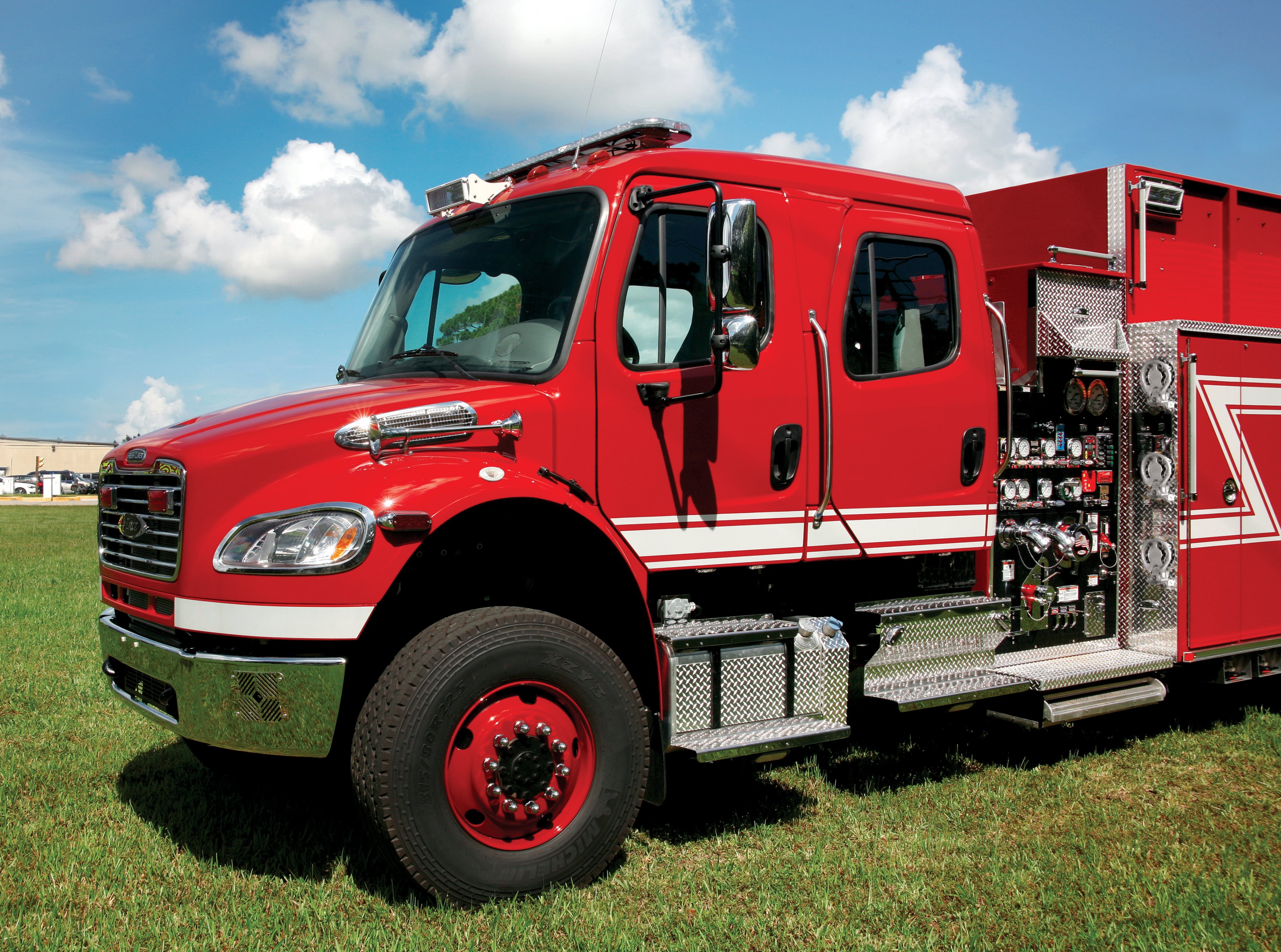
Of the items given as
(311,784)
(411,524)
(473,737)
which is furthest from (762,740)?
(311,784)

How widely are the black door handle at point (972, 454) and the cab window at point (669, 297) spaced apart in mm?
1478

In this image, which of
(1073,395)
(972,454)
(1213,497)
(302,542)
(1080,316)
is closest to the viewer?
(302,542)

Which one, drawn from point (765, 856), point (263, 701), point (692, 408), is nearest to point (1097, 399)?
point (692, 408)

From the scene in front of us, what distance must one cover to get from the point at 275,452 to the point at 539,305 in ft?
4.16

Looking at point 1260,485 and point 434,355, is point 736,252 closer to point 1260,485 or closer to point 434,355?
point 434,355

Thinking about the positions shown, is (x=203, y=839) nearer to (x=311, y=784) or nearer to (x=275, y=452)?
(x=311, y=784)

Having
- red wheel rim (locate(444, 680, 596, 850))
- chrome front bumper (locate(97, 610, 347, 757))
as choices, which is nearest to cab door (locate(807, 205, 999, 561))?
red wheel rim (locate(444, 680, 596, 850))

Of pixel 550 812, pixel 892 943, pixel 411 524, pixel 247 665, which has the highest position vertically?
pixel 411 524

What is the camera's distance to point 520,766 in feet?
12.5

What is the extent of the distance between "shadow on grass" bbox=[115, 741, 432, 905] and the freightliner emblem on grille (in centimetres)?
138

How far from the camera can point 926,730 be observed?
6523mm

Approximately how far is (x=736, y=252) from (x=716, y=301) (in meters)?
0.25

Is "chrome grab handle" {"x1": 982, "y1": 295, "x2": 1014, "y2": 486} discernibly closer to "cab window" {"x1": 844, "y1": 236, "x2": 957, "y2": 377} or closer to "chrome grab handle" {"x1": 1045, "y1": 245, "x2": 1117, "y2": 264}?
"cab window" {"x1": 844, "y1": 236, "x2": 957, "y2": 377}

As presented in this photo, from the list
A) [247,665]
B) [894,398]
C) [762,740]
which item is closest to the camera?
[247,665]
